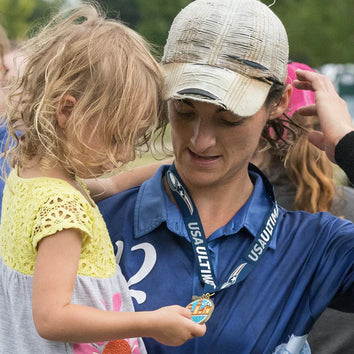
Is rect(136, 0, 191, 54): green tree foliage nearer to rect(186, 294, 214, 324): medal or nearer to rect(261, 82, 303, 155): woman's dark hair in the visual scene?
rect(261, 82, 303, 155): woman's dark hair

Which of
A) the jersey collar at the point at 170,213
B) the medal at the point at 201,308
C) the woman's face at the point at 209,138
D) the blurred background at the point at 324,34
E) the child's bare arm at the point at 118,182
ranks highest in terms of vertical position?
the woman's face at the point at 209,138

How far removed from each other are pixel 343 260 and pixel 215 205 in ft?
1.69

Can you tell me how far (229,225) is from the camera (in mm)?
2525

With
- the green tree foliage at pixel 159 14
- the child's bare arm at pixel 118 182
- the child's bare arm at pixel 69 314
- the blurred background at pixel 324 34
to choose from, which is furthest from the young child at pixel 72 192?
the green tree foliage at pixel 159 14

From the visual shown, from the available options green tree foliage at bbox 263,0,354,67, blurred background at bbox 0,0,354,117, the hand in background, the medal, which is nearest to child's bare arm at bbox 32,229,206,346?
the medal

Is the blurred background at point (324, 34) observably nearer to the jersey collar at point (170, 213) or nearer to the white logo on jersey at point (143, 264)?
the jersey collar at point (170, 213)

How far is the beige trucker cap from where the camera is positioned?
2318 mm

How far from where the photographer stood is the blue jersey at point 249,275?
233cm

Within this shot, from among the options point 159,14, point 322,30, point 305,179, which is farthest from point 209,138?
point 159,14

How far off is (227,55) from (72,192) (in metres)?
0.71

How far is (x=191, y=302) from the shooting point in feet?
7.48

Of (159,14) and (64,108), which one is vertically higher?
(64,108)

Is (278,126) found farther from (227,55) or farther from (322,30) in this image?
(322,30)

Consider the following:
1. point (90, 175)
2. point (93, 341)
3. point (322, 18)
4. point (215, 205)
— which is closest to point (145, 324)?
point (93, 341)
